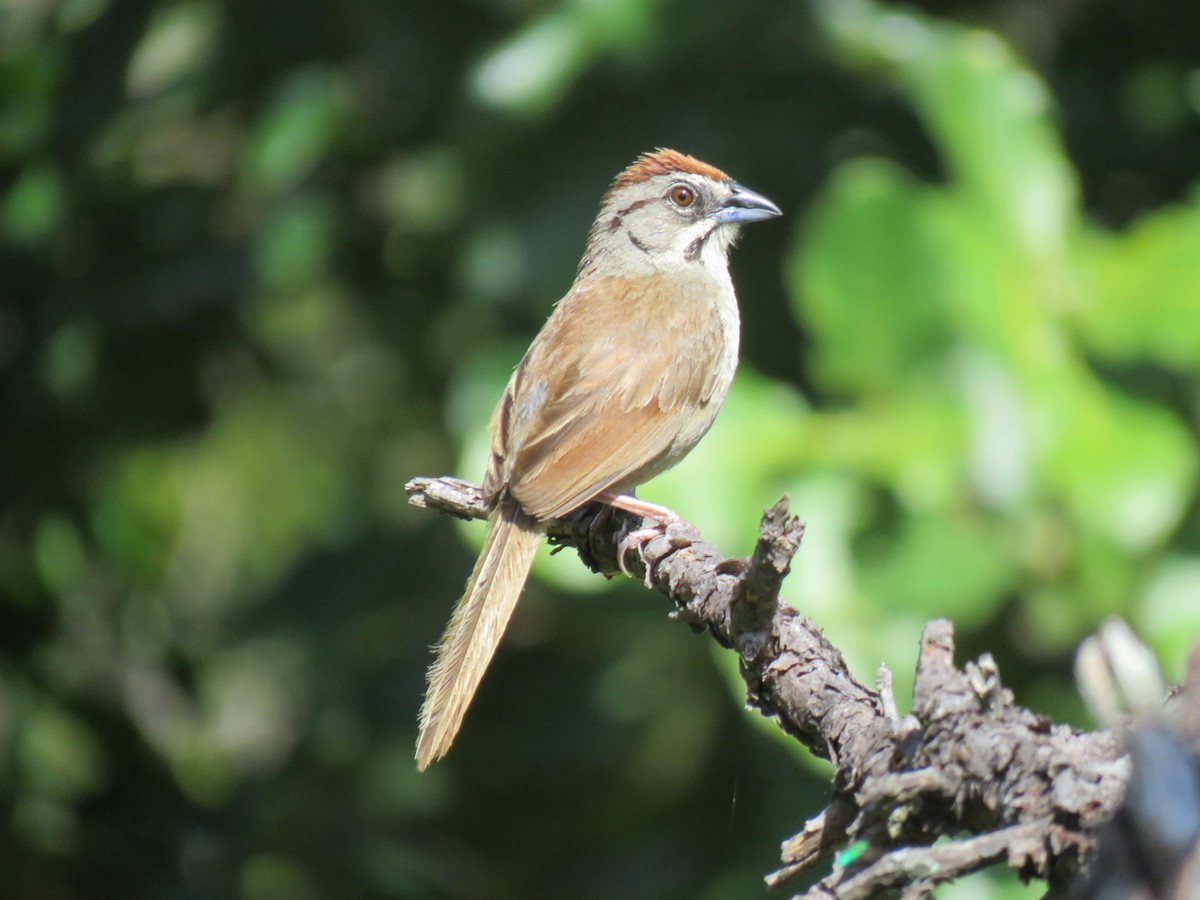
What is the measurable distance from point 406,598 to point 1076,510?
3.27 meters

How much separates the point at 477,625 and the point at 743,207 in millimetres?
2446

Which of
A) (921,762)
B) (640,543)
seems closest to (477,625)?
(640,543)

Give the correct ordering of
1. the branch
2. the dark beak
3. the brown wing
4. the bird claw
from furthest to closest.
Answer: the dark beak, the brown wing, the bird claw, the branch

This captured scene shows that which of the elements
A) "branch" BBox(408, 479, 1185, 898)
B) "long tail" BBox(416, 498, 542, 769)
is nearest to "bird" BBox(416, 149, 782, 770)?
"long tail" BBox(416, 498, 542, 769)

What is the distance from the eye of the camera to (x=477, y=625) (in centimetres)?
374

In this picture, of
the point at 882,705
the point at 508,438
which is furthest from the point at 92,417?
the point at 882,705

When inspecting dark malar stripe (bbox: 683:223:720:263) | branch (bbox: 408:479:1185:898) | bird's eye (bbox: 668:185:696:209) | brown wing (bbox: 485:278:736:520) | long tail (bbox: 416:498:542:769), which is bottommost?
branch (bbox: 408:479:1185:898)

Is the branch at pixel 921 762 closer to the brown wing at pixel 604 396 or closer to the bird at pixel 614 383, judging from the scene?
the bird at pixel 614 383

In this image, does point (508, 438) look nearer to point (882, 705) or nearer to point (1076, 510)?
point (1076, 510)

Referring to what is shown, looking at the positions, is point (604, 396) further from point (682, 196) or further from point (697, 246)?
point (682, 196)

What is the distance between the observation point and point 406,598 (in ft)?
20.5

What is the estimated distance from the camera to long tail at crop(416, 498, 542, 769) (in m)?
3.25

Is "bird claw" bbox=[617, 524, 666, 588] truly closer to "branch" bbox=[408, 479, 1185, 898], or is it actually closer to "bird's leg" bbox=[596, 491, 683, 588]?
"bird's leg" bbox=[596, 491, 683, 588]

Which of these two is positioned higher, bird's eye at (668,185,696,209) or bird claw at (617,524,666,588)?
bird's eye at (668,185,696,209)
